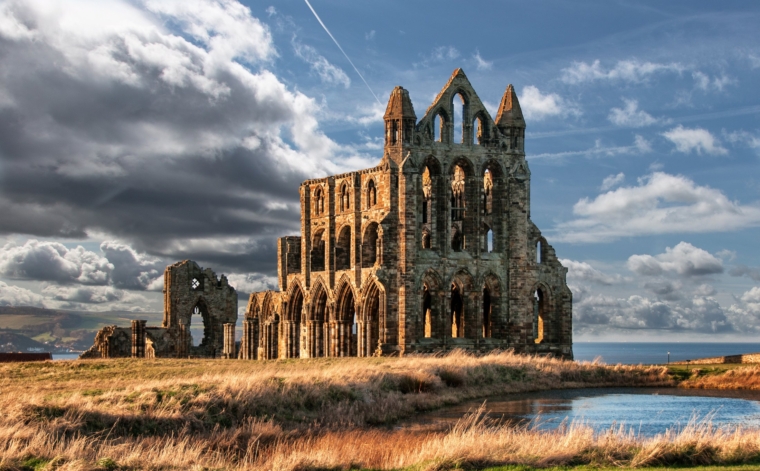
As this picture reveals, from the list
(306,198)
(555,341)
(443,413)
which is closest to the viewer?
(443,413)

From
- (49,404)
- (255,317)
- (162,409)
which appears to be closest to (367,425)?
(162,409)

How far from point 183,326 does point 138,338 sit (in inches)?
207

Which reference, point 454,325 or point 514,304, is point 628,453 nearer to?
point 514,304

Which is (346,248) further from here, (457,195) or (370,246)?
(457,195)

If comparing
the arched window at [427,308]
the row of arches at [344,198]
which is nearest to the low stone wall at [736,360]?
the arched window at [427,308]

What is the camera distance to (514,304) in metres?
57.2

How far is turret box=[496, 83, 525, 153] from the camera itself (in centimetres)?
5891

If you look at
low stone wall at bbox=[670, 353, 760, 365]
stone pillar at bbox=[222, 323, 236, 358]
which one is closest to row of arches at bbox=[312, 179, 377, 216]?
stone pillar at bbox=[222, 323, 236, 358]

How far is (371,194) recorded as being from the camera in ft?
192

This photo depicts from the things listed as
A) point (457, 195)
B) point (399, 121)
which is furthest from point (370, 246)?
point (457, 195)

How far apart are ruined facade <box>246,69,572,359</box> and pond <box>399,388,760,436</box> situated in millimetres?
12251

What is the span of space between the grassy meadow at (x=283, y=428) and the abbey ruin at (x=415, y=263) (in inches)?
484

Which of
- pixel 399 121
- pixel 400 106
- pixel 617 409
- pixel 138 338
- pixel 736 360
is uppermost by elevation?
pixel 400 106

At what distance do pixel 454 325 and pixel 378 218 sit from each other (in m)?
12.5
